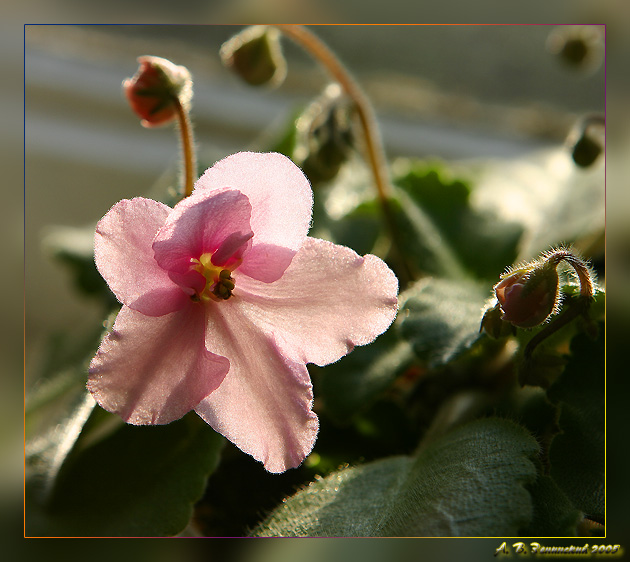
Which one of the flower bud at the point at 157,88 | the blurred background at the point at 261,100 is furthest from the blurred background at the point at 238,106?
the flower bud at the point at 157,88

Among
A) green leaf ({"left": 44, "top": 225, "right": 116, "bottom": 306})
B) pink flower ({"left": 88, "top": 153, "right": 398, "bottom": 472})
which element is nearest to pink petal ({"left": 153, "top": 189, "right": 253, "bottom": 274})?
pink flower ({"left": 88, "top": 153, "right": 398, "bottom": 472})

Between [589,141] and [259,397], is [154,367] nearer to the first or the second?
[259,397]

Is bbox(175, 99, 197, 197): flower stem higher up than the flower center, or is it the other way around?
bbox(175, 99, 197, 197): flower stem

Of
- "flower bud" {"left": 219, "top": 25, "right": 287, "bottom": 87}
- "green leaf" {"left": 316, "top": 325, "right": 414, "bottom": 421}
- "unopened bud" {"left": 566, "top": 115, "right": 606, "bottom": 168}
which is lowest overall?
"green leaf" {"left": 316, "top": 325, "right": 414, "bottom": 421}

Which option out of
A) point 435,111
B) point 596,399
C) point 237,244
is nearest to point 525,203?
point 435,111

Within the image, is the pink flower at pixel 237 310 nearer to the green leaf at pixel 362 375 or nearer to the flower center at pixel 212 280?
the flower center at pixel 212 280

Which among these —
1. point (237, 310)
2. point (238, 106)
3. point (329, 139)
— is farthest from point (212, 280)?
point (238, 106)

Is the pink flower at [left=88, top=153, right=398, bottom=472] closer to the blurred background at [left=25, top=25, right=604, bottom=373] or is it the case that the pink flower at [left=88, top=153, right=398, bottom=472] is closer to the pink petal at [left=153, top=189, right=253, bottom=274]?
the pink petal at [left=153, top=189, right=253, bottom=274]
